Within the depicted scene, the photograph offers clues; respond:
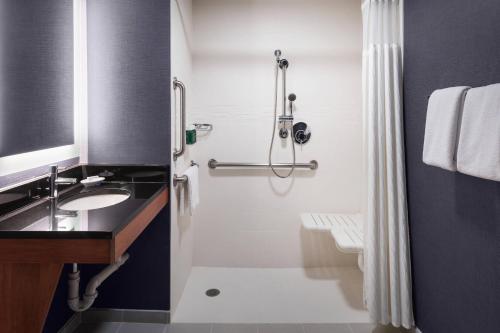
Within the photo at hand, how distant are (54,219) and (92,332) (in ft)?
3.44

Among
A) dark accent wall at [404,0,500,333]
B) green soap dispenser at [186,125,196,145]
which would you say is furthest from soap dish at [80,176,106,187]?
dark accent wall at [404,0,500,333]

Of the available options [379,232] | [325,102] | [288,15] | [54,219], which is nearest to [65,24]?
[54,219]

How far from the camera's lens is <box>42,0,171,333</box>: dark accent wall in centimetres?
220

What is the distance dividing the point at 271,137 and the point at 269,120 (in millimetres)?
140

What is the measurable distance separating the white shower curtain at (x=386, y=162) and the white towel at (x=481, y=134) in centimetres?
63

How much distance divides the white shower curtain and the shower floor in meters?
0.40

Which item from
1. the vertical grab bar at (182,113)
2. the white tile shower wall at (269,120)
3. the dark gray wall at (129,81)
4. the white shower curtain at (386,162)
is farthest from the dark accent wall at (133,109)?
the white shower curtain at (386,162)

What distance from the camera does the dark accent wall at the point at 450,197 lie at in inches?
56.1

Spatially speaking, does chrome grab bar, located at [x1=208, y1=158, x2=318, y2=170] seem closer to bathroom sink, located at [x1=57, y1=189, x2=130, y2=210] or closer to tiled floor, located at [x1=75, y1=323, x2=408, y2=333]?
bathroom sink, located at [x1=57, y1=189, x2=130, y2=210]

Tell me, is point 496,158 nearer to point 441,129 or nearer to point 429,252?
point 441,129

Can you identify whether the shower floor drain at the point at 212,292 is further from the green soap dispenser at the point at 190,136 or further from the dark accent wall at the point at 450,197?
the dark accent wall at the point at 450,197

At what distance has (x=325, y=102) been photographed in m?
2.99

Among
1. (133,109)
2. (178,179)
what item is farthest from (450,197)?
(133,109)

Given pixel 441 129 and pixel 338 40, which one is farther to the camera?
pixel 338 40
